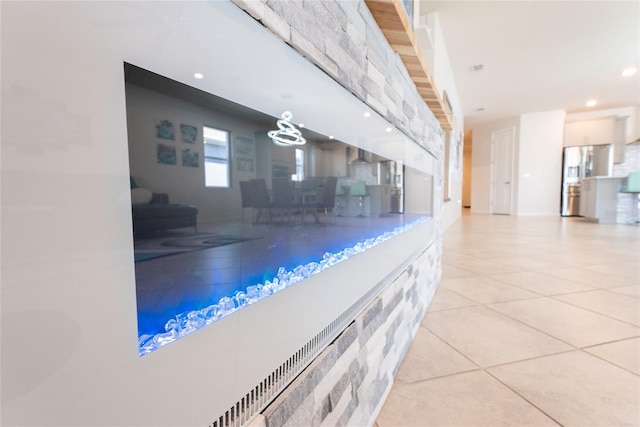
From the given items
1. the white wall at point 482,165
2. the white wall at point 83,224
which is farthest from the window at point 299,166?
the white wall at point 482,165

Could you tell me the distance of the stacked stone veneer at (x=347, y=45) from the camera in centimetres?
50

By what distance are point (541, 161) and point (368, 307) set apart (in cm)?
860

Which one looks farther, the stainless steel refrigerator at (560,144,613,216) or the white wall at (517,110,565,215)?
the white wall at (517,110,565,215)

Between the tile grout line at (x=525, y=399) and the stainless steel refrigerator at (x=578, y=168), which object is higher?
the stainless steel refrigerator at (x=578, y=168)

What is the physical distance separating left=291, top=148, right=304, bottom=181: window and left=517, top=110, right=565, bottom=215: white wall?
855 centimetres

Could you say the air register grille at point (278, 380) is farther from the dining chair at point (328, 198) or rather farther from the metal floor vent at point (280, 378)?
the dining chair at point (328, 198)

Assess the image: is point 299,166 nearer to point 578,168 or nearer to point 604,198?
point 604,198

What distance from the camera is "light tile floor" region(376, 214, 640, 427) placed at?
912mm

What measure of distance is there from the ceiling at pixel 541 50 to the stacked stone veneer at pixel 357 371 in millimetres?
3247

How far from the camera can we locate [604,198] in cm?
586

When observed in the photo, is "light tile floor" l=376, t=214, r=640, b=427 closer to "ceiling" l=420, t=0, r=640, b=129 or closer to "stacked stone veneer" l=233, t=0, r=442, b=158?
"stacked stone veneer" l=233, t=0, r=442, b=158

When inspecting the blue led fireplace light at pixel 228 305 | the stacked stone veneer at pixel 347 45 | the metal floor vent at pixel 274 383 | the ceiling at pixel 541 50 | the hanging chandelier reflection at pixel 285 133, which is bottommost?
the metal floor vent at pixel 274 383

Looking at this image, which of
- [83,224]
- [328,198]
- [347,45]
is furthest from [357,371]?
[347,45]

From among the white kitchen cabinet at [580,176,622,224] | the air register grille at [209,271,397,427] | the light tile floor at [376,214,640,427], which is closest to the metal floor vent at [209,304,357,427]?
the air register grille at [209,271,397,427]
